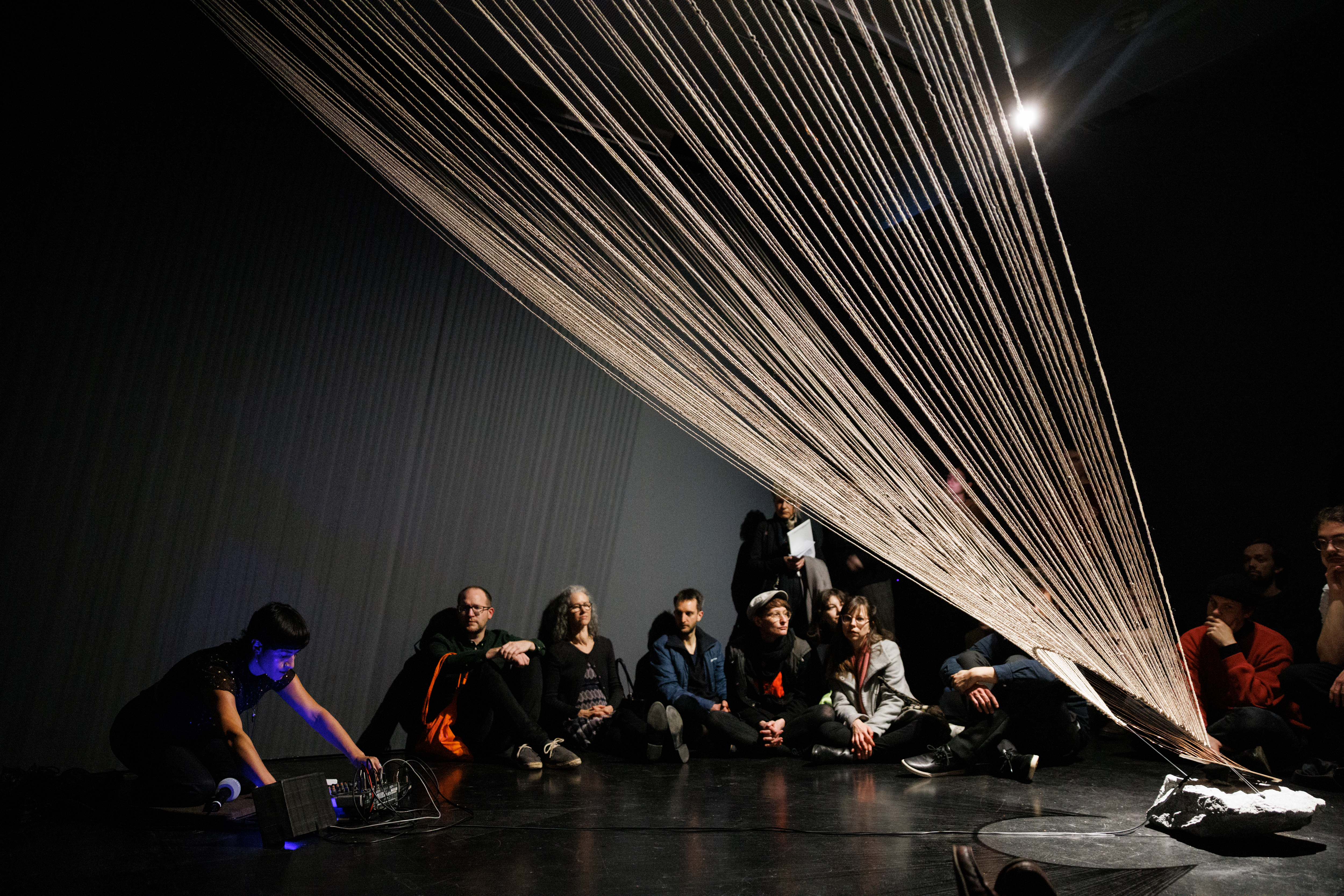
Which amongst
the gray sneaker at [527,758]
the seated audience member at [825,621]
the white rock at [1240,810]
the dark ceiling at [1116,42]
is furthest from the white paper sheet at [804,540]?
the white rock at [1240,810]

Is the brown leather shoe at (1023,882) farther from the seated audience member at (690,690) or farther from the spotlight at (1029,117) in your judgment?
the spotlight at (1029,117)

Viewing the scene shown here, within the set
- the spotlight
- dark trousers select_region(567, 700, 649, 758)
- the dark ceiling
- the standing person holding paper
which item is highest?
the dark ceiling

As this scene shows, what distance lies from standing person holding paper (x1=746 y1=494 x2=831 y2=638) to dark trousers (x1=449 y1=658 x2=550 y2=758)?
7.48 ft

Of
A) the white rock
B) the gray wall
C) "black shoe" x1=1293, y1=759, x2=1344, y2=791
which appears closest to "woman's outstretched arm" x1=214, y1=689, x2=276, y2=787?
the gray wall

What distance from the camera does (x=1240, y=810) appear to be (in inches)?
138

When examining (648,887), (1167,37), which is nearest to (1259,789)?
(648,887)

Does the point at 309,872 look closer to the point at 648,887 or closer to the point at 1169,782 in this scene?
the point at 648,887

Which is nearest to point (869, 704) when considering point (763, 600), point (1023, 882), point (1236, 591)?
point (763, 600)

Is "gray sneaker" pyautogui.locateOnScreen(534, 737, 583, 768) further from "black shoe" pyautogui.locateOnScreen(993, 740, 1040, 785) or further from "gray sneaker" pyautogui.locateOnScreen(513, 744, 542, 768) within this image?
"black shoe" pyautogui.locateOnScreen(993, 740, 1040, 785)

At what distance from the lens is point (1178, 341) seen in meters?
6.71

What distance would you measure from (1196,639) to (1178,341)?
2380 millimetres

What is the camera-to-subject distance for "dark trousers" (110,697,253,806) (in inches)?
157

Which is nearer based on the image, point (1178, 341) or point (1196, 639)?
point (1196, 639)

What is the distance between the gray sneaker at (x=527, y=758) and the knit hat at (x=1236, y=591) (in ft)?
13.2
